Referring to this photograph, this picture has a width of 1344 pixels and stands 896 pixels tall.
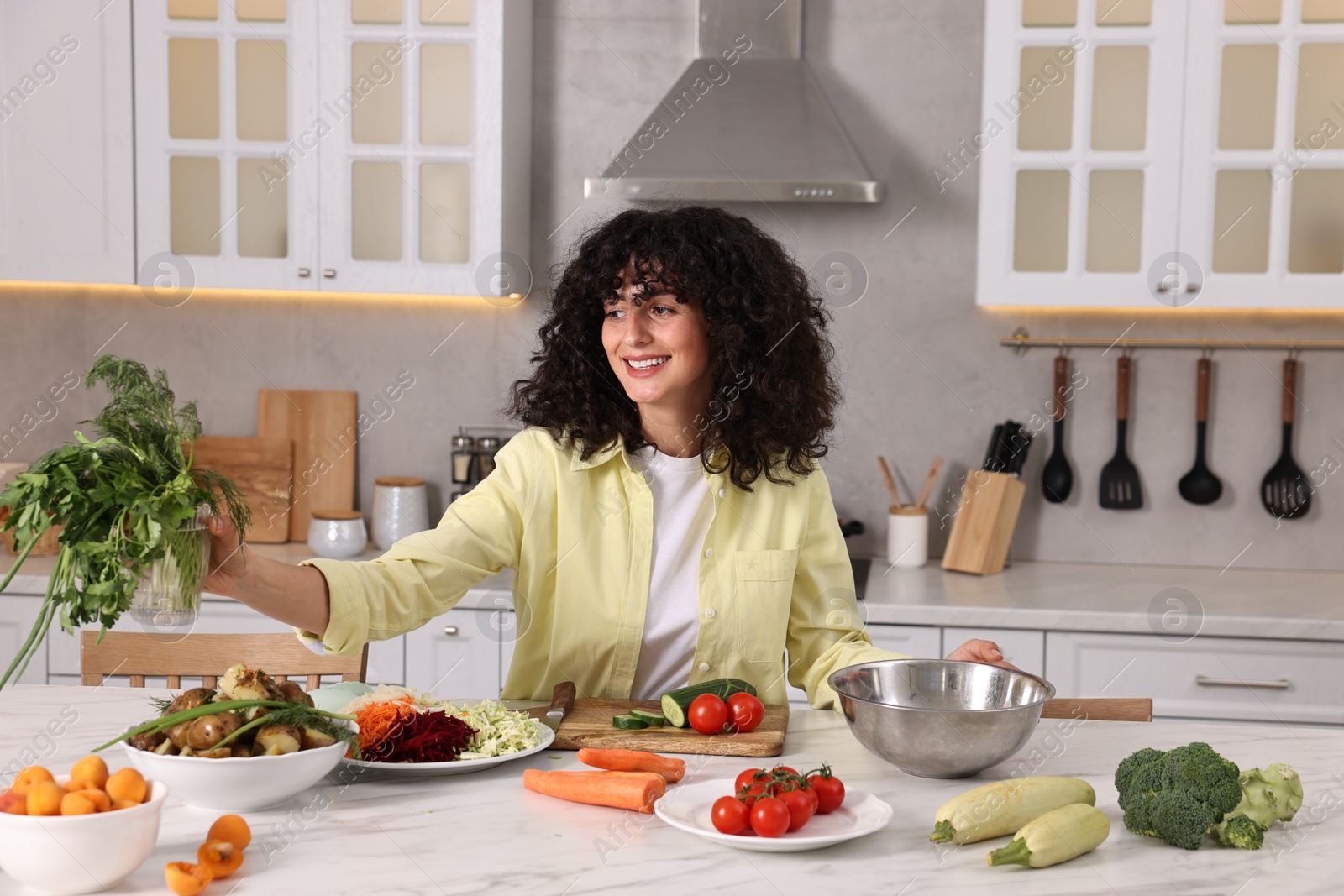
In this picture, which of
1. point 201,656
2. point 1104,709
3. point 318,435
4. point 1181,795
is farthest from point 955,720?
point 318,435

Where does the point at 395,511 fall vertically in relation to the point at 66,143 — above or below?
below

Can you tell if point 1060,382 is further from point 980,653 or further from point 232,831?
point 232,831

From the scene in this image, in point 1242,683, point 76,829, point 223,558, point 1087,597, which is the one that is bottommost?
point 1242,683

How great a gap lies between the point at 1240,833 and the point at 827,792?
430 millimetres

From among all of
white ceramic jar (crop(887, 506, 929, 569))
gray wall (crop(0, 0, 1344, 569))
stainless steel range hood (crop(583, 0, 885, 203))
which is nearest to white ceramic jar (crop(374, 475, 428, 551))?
gray wall (crop(0, 0, 1344, 569))

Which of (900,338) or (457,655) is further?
(900,338)

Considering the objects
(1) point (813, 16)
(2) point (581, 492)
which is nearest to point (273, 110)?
(1) point (813, 16)

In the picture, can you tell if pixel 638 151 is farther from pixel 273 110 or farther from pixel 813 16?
pixel 273 110

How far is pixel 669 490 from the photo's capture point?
6.35 ft

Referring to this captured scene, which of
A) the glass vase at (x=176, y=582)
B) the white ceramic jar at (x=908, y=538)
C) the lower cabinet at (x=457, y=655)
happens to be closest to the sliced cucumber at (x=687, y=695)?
the glass vase at (x=176, y=582)

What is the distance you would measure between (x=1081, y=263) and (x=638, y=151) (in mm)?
1140

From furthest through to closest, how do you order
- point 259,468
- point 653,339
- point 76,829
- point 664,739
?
point 259,468 < point 653,339 < point 664,739 < point 76,829

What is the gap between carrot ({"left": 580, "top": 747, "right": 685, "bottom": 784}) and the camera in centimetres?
140

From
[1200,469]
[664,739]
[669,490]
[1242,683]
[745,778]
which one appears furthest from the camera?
[1200,469]
